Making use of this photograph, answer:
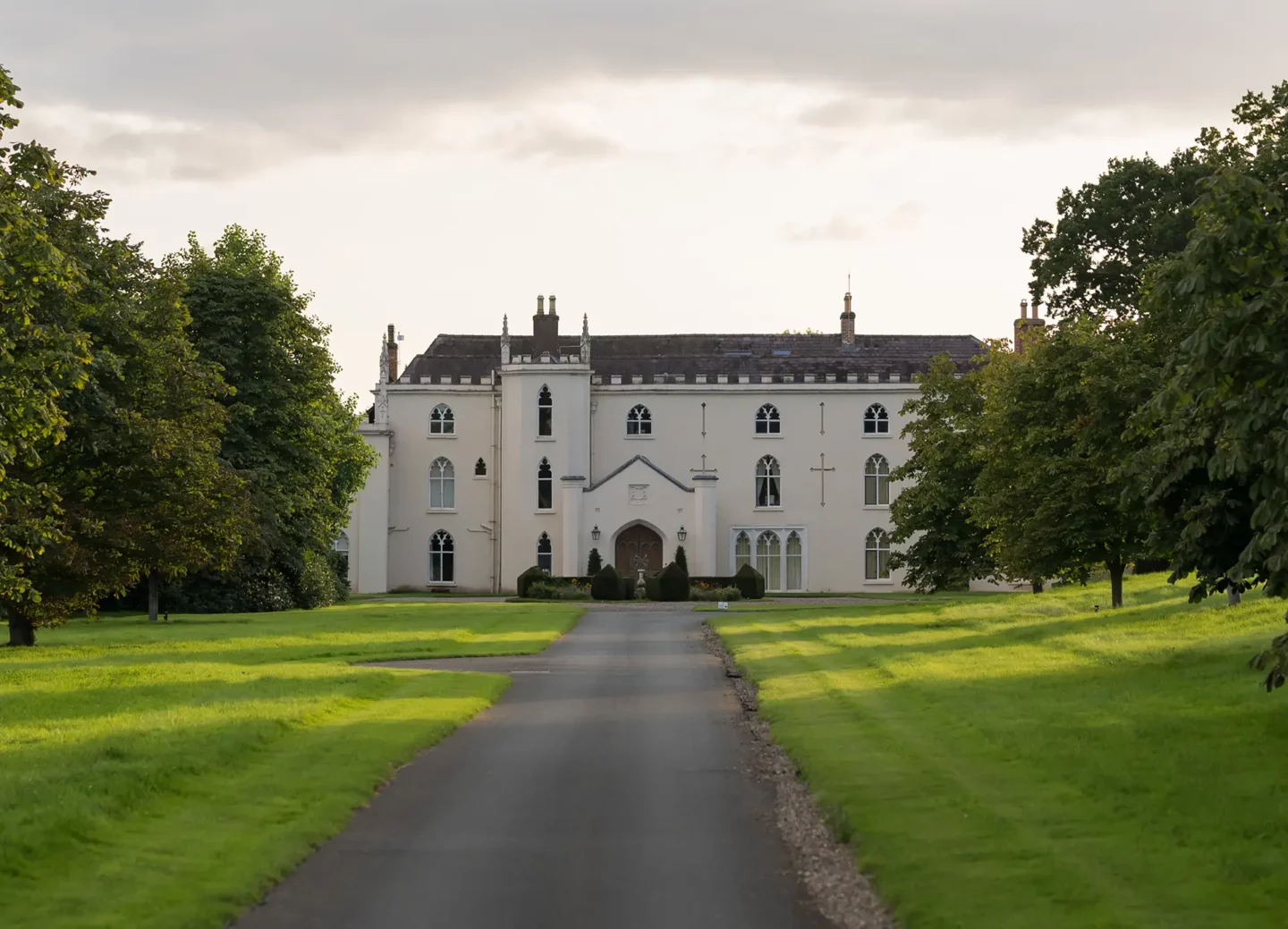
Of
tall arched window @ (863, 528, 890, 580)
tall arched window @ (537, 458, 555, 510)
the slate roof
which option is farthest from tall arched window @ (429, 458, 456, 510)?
tall arched window @ (863, 528, 890, 580)

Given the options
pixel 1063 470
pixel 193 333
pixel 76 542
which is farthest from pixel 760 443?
pixel 76 542

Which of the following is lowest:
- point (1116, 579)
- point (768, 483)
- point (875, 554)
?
point (1116, 579)

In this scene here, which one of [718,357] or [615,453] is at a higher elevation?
[718,357]

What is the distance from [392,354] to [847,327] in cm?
2368

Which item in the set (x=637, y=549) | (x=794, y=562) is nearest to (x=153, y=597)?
(x=637, y=549)

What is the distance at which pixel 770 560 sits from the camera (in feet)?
267

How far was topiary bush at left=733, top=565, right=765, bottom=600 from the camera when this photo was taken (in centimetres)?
7175

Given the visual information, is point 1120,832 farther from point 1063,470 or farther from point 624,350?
point 624,350

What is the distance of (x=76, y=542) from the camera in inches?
1341

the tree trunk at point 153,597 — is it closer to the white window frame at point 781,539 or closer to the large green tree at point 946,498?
the large green tree at point 946,498

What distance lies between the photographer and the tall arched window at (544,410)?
3182 inches

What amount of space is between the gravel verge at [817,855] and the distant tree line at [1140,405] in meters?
3.38

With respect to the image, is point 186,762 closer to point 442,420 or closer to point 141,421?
point 141,421

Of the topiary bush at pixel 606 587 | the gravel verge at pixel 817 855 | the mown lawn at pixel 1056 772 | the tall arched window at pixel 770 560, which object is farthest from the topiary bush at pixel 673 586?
the gravel verge at pixel 817 855
